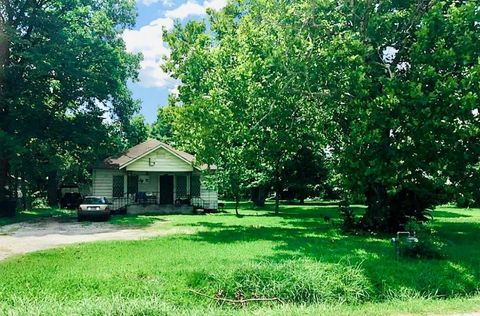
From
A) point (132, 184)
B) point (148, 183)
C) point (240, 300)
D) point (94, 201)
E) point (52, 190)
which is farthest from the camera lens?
point (52, 190)

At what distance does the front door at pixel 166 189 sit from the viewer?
32.8 meters

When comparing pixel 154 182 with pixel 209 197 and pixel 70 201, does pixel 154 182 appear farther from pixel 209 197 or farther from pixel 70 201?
pixel 70 201

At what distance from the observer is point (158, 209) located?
3030cm

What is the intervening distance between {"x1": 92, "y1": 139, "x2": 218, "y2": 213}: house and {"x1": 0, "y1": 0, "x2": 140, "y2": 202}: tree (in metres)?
2.30

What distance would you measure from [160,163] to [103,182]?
400cm

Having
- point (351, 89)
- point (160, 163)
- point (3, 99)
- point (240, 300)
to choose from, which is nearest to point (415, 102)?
point (351, 89)

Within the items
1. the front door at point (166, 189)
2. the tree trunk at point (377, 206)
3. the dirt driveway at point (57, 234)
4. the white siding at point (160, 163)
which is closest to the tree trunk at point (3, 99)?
the dirt driveway at point (57, 234)

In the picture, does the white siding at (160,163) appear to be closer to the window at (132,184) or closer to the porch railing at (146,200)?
the window at (132,184)

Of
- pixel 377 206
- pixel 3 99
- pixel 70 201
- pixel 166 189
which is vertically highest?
pixel 3 99

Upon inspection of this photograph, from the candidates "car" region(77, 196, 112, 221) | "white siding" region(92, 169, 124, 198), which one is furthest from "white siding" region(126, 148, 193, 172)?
"car" region(77, 196, 112, 221)

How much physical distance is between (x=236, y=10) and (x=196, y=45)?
2.60 m

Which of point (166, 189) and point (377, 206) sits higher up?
point (166, 189)

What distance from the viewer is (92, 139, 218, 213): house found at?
98.7 ft

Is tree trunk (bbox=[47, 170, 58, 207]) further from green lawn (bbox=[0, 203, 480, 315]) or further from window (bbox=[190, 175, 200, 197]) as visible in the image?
green lawn (bbox=[0, 203, 480, 315])
